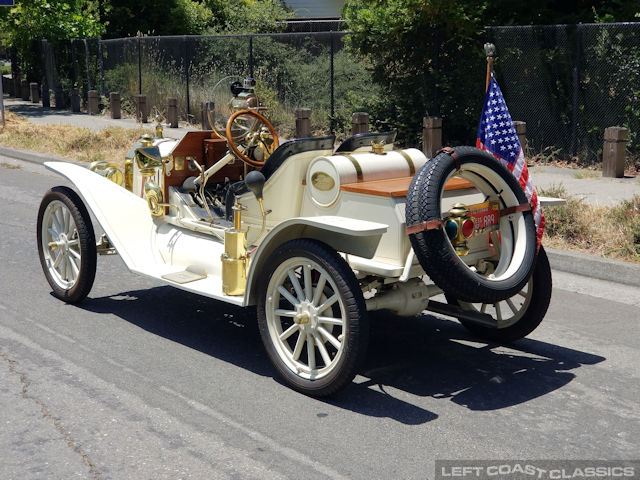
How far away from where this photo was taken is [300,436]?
4480mm

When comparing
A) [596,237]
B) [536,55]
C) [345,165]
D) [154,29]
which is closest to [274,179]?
[345,165]

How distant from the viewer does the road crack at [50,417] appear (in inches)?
164

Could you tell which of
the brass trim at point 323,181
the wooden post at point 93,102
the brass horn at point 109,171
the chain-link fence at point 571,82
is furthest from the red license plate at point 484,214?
the wooden post at point 93,102

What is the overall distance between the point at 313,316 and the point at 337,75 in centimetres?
1416

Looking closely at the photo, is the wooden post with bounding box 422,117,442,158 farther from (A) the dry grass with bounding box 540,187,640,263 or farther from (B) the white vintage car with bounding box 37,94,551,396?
(B) the white vintage car with bounding box 37,94,551,396

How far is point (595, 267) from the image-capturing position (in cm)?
787

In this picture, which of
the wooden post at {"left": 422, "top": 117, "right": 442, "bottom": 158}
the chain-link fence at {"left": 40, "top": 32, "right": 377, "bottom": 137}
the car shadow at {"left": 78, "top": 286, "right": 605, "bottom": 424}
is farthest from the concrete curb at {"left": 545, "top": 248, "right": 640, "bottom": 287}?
the chain-link fence at {"left": 40, "top": 32, "right": 377, "bottom": 137}

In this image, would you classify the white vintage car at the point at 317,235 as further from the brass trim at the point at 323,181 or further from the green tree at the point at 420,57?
the green tree at the point at 420,57

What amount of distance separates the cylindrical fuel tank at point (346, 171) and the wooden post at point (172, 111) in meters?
15.7

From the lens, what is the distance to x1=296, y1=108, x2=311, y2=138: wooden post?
17.5 metres

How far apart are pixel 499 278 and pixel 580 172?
8992 millimetres

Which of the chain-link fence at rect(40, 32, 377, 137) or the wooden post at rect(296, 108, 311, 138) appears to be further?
the chain-link fence at rect(40, 32, 377, 137)

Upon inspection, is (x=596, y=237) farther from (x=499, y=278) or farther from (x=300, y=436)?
(x=300, y=436)

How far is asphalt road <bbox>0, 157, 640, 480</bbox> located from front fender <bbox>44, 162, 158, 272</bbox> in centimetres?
51
